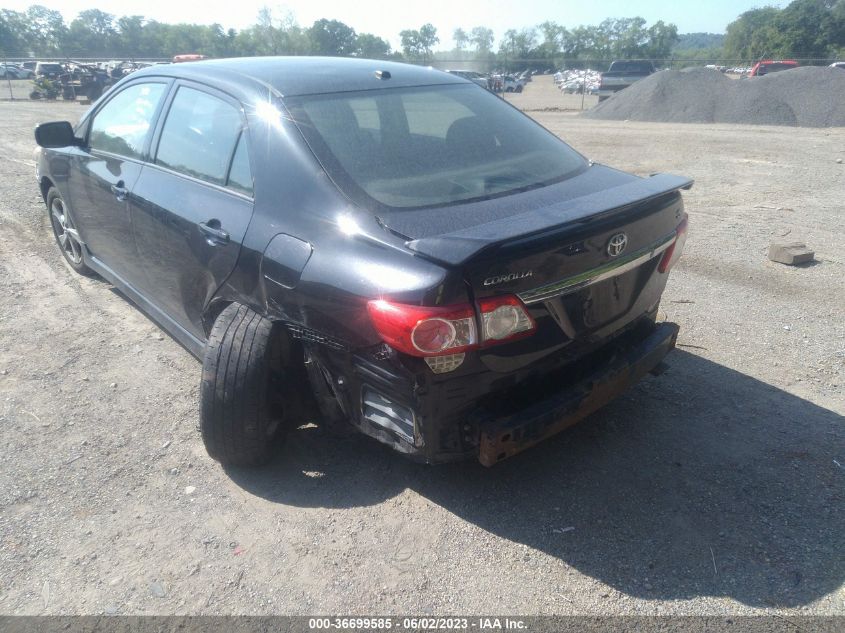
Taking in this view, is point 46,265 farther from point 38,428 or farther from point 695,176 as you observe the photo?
point 695,176

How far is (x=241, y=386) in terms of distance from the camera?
110 inches

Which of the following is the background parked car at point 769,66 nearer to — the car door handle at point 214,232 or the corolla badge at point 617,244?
the corolla badge at point 617,244

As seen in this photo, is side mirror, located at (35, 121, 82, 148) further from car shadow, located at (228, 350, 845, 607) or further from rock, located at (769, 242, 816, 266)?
rock, located at (769, 242, 816, 266)

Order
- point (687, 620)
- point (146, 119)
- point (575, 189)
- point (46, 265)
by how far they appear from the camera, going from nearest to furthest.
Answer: point (687, 620), point (575, 189), point (146, 119), point (46, 265)

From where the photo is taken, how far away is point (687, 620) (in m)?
2.23

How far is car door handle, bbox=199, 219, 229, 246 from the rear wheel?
105 inches

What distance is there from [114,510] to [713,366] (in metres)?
3.40

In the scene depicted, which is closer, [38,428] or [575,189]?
[575,189]

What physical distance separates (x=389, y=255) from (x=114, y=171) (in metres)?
2.63

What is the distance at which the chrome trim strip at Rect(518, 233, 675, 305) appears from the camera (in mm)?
2371

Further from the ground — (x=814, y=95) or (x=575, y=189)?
(x=575, y=189)

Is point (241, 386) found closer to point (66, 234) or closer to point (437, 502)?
point (437, 502)

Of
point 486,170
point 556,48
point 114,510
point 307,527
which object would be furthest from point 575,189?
point 556,48

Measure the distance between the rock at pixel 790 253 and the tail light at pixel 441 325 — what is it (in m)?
4.30
